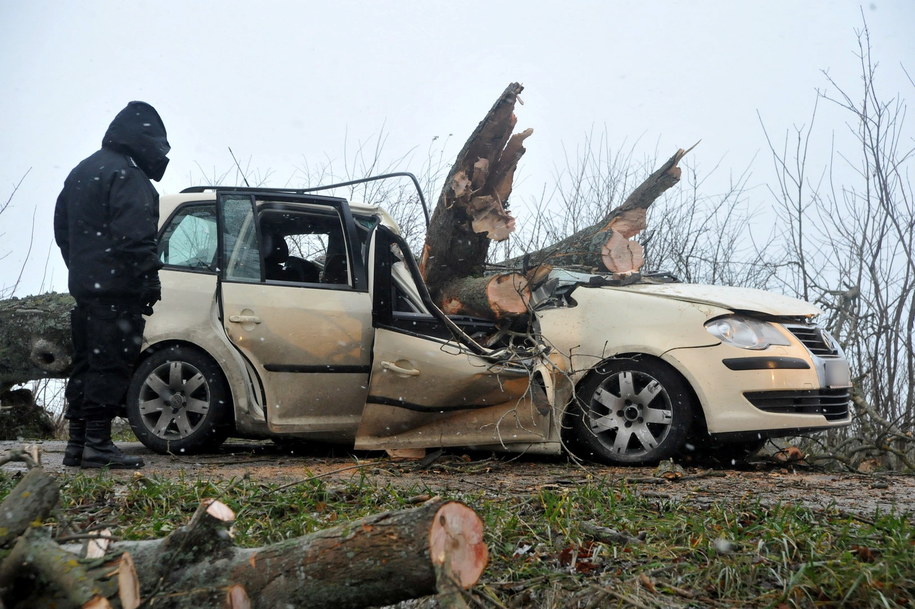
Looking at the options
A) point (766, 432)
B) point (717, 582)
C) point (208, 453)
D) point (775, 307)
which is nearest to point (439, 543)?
point (717, 582)

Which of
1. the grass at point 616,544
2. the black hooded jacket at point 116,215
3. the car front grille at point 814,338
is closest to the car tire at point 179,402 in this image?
the black hooded jacket at point 116,215

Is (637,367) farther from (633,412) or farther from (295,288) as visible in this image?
(295,288)

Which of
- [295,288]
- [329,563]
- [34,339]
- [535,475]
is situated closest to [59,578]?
[329,563]

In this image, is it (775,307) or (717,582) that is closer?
(717,582)

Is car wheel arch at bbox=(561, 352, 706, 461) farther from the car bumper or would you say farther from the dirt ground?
the dirt ground

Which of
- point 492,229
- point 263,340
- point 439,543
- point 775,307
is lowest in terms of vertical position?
point 439,543

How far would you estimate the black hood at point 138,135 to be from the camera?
17.3 ft

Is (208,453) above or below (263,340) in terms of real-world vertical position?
below

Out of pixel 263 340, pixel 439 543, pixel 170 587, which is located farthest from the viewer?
pixel 263 340

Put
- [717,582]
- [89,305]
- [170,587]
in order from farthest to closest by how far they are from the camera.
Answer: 1. [89,305]
2. [717,582]
3. [170,587]

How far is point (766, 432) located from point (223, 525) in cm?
372

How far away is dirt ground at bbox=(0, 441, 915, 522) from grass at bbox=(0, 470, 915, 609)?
0.22 meters

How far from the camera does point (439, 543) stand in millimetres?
2029

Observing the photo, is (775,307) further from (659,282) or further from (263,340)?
(263,340)
